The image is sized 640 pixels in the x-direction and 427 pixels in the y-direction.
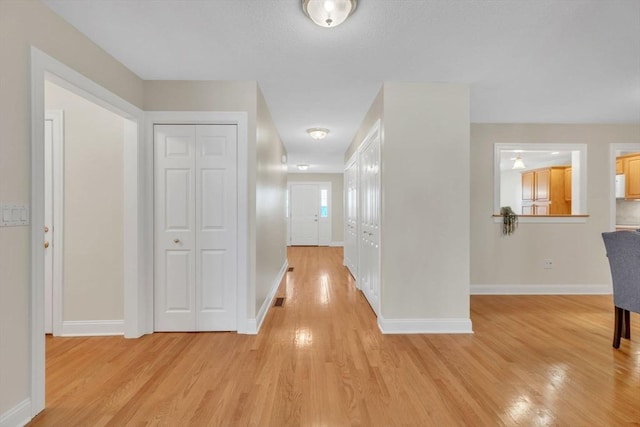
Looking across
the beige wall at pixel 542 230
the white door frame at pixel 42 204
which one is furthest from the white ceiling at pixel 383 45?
the beige wall at pixel 542 230

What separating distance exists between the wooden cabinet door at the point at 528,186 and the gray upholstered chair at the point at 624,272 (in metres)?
5.34

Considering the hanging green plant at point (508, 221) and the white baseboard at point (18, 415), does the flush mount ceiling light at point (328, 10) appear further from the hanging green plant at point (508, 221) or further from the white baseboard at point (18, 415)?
the hanging green plant at point (508, 221)

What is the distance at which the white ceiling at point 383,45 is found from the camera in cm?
186

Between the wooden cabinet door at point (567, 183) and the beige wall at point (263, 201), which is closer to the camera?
the beige wall at point (263, 201)

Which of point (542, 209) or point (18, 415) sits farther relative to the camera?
point (542, 209)

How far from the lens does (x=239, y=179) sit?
2857mm

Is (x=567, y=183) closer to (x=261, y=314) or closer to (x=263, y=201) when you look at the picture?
(x=263, y=201)

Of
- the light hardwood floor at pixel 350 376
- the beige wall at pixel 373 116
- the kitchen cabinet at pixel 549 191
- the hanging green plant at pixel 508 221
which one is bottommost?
the light hardwood floor at pixel 350 376

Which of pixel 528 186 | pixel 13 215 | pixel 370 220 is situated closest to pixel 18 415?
pixel 13 215

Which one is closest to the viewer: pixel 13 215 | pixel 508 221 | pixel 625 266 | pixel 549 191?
pixel 13 215

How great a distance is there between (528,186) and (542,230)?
3.91 m

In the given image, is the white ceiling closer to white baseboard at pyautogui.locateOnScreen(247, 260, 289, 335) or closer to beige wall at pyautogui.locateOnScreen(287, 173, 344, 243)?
white baseboard at pyautogui.locateOnScreen(247, 260, 289, 335)

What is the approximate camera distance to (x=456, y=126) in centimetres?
288

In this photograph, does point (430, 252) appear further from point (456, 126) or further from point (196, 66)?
point (196, 66)
